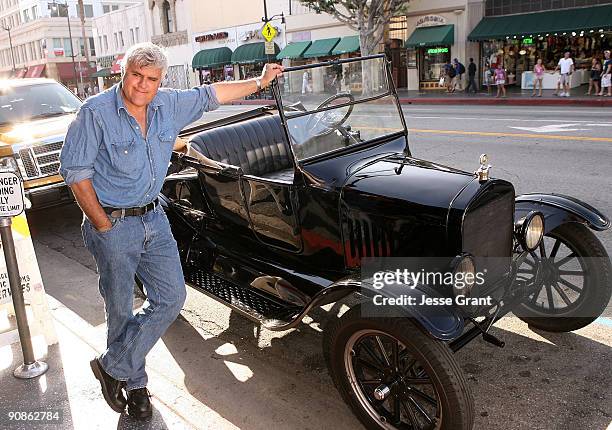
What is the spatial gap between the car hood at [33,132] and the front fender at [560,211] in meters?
5.17

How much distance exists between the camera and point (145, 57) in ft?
8.79

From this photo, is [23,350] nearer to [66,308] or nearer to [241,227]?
[66,308]

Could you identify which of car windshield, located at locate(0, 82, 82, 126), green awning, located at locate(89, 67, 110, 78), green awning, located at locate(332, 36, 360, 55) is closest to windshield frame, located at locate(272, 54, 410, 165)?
car windshield, located at locate(0, 82, 82, 126)

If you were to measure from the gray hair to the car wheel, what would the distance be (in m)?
2.44

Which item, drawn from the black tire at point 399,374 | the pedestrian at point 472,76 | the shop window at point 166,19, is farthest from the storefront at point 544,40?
the shop window at point 166,19

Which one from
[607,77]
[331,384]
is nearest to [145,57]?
[331,384]

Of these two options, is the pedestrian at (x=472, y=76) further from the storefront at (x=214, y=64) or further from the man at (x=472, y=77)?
the storefront at (x=214, y=64)

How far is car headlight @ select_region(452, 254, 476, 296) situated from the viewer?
2871 mm

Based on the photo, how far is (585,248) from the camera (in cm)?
360

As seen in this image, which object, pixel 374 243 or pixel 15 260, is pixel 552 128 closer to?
pixel 374 243

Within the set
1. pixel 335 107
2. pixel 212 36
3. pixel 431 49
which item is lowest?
pixel 335 107

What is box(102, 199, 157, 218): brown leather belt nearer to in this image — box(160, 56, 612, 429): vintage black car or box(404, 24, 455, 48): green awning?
box(160, 56, 612, 429): vintage black car

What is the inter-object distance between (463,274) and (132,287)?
5.73ft

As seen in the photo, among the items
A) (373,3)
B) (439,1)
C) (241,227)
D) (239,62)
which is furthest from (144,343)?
(239,62)
